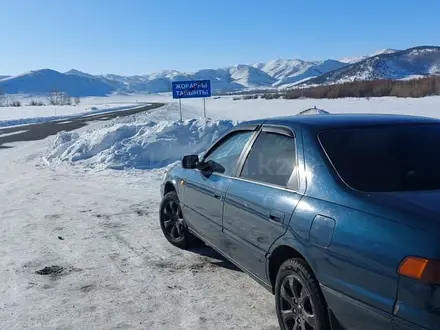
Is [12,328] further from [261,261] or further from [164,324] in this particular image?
[261,261]

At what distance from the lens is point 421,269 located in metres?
2.26

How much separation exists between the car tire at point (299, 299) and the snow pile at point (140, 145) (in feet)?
27.3

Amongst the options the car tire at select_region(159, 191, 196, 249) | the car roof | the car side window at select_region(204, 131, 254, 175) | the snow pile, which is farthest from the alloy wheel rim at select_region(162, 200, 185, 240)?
the snow pile

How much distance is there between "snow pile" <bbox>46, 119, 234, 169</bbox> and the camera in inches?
463

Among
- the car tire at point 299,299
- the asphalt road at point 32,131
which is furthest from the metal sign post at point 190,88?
the car tire at point 299,299

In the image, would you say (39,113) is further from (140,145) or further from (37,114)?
(140,145)

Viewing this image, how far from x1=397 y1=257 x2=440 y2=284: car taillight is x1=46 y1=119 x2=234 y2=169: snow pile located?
9.33 m

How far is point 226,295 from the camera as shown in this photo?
13.7 feet

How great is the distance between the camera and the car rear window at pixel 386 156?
2961 millimetres

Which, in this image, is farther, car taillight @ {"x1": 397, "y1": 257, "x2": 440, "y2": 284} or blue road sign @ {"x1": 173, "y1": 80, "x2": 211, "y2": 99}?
blue road sign @ {"x1": 173, "y1": 80, "x2": 211, "y2": 99}

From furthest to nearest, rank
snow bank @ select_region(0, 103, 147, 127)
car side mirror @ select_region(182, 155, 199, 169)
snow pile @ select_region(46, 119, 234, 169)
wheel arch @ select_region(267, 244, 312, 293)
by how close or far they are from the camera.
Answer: snow bank @ select_region(0, 103, 147, 127) → snow pile @ select_region(46, 119, 234, 169) → car side mirror @ select_region(182, 155, 199, 169) → wheel arch @ select_region(267, 244, 312, 293)

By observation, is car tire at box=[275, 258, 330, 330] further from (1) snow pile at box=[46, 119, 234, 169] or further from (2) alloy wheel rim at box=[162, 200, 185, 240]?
(1) snow pile at box=[46, 119, 234, 169]

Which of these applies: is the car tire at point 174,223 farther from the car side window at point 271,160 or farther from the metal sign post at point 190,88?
the metal sign post at point 190,88

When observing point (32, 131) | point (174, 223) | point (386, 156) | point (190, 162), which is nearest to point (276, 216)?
point (386, 156)
